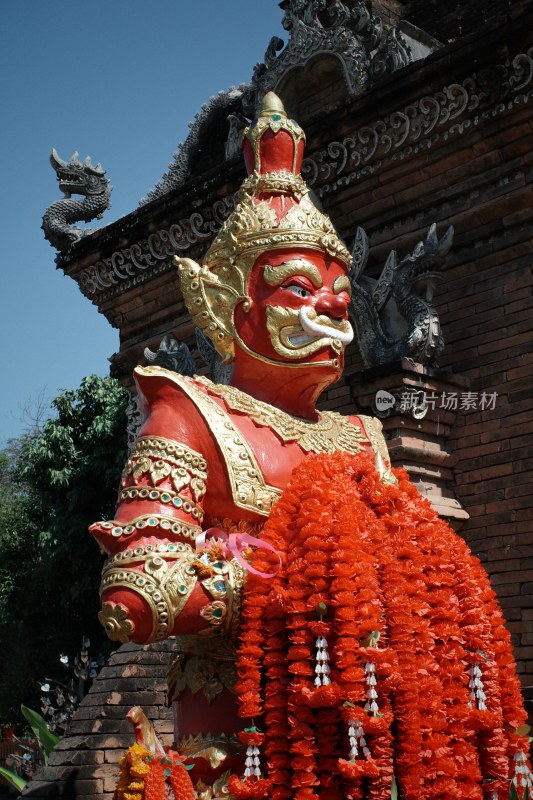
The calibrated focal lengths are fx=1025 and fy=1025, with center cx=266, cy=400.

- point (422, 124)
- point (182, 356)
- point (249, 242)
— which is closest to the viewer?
point (249, 242)

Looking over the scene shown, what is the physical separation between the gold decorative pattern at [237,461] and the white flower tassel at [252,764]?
961mm

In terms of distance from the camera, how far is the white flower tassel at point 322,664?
11.4 feet

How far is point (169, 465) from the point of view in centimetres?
402

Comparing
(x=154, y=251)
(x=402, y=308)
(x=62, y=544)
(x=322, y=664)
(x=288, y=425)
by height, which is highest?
(x=154, y=251)

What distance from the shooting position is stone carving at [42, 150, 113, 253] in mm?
10758

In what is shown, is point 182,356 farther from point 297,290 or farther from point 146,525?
point 146,525

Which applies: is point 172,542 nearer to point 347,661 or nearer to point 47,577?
point 347,661

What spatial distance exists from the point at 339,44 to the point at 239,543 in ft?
19.9

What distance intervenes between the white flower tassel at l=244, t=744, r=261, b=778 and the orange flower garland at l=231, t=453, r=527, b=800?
0.10 ft

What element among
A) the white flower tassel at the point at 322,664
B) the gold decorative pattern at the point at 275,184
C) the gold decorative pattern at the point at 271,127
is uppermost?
the gold decorative pattern at the point at 271,127

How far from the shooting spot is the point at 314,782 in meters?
3.40

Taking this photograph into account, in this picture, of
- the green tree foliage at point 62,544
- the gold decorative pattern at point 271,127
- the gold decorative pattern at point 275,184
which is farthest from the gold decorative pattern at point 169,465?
the green tree foliage at point 62,544

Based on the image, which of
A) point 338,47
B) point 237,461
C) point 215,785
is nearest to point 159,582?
point 237,461

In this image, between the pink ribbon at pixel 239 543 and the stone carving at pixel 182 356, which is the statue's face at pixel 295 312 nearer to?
the pink ribbon at pixel 239 543
